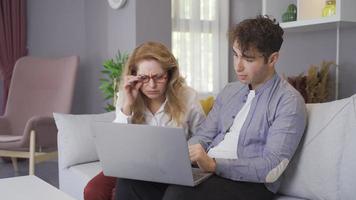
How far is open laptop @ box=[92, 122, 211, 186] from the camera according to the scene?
4.04 feet

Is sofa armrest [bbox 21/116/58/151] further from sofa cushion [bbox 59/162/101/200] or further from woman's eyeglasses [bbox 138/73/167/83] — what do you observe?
woman's eyeglasses [bbox 138/73/167/83]

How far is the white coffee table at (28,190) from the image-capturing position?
1.45 m

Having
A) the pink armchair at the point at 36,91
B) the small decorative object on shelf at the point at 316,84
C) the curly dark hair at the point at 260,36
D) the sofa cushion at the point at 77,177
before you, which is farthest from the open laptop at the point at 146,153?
the pink armchair at the point at 36,91

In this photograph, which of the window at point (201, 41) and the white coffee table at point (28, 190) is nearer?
the white coffee table at point (28, 190)

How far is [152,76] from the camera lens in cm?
170

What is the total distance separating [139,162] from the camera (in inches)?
52.1

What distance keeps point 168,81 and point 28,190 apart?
67cm

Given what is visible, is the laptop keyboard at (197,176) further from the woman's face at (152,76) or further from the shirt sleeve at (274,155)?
the woman's face at (152,76)

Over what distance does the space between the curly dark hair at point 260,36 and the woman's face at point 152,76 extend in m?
0.36

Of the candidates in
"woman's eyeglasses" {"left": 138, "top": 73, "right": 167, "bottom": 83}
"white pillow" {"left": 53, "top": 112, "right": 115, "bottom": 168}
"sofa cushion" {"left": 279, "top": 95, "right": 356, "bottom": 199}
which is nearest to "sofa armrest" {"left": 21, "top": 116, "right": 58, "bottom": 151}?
"white pillow" {"left": 53, "top": 112, "right": 115, "bottom": 168}

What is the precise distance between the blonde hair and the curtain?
8.43ft

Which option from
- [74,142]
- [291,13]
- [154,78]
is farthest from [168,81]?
[291,13]

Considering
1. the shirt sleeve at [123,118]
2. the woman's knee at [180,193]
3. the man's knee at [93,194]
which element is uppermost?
the shirt sleeve at [123,118]

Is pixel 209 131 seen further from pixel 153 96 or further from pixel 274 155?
pixel 274 155
